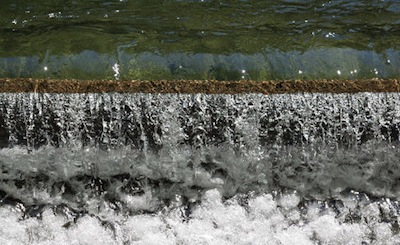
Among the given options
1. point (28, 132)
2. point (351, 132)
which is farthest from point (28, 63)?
point (351, 132)

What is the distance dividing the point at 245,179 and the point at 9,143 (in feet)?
5.79

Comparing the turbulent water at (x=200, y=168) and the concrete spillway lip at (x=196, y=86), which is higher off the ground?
the concrete spillway lip at (x=196, y=86)

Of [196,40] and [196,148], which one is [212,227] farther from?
[196,40]

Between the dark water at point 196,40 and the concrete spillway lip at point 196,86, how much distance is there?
156 mm

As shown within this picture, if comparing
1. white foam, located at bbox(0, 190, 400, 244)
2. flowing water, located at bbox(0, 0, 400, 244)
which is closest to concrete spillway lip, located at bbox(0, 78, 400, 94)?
flowing water, located at bbox(0, 0, 400, 244)

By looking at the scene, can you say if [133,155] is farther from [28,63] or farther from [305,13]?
[305,13]

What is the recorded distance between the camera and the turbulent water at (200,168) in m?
4.30

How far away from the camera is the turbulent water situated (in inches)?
169

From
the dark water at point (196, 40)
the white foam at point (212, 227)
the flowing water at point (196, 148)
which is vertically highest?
the dark water at point (196, 40)

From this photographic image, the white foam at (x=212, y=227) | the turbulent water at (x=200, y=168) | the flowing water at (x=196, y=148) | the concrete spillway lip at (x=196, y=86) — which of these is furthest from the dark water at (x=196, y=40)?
the white foam at (x=212, y=227)

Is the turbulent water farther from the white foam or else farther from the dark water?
the dark water

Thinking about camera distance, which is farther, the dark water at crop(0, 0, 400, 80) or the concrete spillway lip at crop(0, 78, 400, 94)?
the dark water at crop(0, 0, 400, 80)

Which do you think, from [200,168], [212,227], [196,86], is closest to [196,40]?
[196,86]

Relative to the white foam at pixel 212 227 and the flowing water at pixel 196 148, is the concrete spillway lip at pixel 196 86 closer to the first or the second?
the flowing water at pixel 196 148
